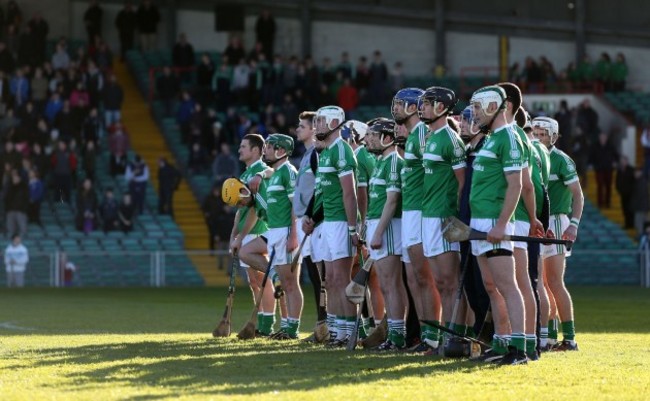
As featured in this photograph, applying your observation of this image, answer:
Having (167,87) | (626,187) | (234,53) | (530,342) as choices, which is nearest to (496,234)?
(530,342)

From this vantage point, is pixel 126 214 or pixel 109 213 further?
pixel 126 214

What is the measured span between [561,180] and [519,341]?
128 inches

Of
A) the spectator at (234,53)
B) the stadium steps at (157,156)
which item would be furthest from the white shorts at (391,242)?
the spectator at (234,53)

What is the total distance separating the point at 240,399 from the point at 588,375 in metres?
3.00

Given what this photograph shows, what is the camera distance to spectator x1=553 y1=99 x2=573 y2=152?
123 feet

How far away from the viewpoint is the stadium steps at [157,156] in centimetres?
3338

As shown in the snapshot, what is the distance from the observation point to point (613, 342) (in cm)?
1549

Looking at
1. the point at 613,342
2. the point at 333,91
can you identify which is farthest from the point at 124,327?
the point at 333,91

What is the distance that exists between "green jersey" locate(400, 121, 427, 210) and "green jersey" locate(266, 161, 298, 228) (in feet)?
8.55

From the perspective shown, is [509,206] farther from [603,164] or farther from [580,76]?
[580,76]

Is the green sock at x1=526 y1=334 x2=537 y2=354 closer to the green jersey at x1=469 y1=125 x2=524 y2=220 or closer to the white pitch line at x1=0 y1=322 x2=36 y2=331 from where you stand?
the green jersey at x1=469 y1=125 x2=524 y2=220

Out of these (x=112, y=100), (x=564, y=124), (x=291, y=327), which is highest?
(x=112, y=100)

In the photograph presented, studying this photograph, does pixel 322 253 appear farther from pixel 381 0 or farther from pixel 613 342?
pixel 381 0

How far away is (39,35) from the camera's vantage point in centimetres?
4109
